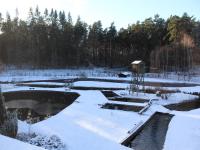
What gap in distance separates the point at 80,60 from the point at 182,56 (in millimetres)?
14840

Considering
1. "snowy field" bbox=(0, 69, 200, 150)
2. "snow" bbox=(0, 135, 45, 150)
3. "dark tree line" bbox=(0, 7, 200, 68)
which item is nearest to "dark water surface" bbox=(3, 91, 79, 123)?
"snowy field" bbox=(0, 69, 200, 150)

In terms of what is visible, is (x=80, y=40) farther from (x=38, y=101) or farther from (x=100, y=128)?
(x=100, y=128)

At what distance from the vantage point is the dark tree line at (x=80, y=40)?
37844mm

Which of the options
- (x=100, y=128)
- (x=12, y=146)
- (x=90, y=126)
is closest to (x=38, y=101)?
(x=90, y=126)

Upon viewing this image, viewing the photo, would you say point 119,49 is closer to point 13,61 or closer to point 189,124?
point 13,61

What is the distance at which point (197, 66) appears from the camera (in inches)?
1201

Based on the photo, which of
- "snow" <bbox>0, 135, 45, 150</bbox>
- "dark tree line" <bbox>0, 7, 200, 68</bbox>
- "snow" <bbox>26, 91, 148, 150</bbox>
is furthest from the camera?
"dark tree line" <bbox>0, 7, 200, 68</bbox>

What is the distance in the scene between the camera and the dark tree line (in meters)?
37.8

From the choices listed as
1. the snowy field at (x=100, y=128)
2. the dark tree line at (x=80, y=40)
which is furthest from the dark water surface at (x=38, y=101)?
the dark tree line at (x=80, y=40)

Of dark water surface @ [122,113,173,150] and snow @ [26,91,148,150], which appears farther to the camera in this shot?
dark water surface @ [122,113,173,150]

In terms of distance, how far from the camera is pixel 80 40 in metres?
42.5

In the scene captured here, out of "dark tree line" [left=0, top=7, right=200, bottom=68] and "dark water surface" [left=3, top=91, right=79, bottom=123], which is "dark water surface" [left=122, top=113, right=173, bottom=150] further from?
"dark tree line" [left=0, top=7, right=200, bottom=68]

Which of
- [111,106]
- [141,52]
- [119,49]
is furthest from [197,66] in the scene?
[111,106]

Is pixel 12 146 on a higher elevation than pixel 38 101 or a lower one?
higher
